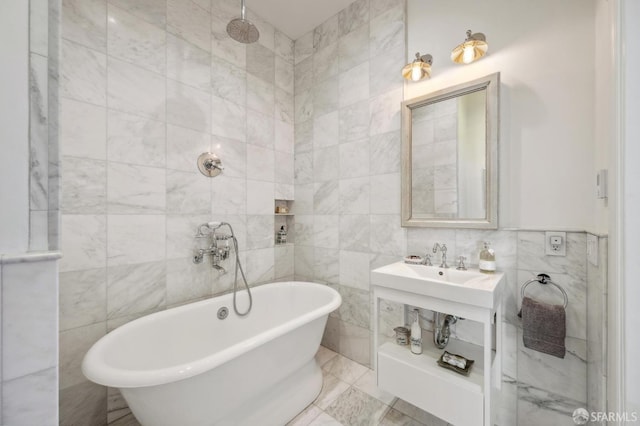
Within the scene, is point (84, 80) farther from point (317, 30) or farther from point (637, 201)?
point (637, 201)

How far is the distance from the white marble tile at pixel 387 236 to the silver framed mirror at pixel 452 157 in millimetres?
109

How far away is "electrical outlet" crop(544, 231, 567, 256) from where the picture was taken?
125 centimetres

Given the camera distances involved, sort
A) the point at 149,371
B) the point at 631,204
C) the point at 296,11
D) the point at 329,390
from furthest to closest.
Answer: the point at 296,11 → the point at 329,390 → the point at 149,371 → the point at 631,204

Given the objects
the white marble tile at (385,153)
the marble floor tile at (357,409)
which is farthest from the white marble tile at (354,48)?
the marble floor tile at (357,409)

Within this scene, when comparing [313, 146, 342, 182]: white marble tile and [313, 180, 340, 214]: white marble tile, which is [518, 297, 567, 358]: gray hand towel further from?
[313, 146, 342, 182]: white marble tile

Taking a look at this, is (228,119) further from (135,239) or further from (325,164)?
(135,239)

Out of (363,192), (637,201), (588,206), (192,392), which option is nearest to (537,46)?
(588,206)

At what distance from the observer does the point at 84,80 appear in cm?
136

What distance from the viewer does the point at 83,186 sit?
136 cm

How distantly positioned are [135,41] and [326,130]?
1.41 m

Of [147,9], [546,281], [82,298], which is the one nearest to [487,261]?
[546,281]

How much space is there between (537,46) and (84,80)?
2435 millimetres

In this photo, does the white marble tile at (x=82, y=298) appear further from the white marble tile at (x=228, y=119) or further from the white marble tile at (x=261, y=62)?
the white marble tile at (x=261, y=62)

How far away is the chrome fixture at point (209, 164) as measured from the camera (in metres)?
1.83
